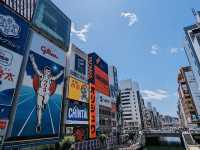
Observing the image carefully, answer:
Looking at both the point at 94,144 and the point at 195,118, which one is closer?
the point at 94,144

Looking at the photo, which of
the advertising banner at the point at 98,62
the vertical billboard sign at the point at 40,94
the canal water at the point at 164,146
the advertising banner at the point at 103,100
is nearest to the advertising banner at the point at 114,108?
the advertising banner at the point at 103,100

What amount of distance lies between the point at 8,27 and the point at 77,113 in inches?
A: 1028

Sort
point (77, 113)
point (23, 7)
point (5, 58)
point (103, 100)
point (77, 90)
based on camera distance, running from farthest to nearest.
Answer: point (103, 100)
point (77, 90)
point (77, 113)
point (23, 7)
point (5, 58)

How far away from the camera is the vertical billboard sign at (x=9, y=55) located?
25966 mm

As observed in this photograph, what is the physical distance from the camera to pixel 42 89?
34500 millimetres

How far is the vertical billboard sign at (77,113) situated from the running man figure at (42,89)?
7.91m

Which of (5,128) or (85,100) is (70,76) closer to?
(85,100)

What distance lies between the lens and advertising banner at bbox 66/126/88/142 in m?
40.1

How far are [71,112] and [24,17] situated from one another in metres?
24.3

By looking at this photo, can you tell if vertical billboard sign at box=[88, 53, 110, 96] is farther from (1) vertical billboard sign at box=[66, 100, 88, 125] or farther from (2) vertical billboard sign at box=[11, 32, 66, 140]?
(2) vertical billboard sign at box=[11, 32, 66, 140]

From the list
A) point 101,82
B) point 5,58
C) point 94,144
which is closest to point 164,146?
point 94,144

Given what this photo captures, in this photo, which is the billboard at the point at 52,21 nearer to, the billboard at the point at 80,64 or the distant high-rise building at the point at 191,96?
the billboard at the point at 80,64

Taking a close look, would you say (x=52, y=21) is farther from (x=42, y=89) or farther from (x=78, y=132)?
(x=78, y=132)

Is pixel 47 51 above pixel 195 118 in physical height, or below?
above
